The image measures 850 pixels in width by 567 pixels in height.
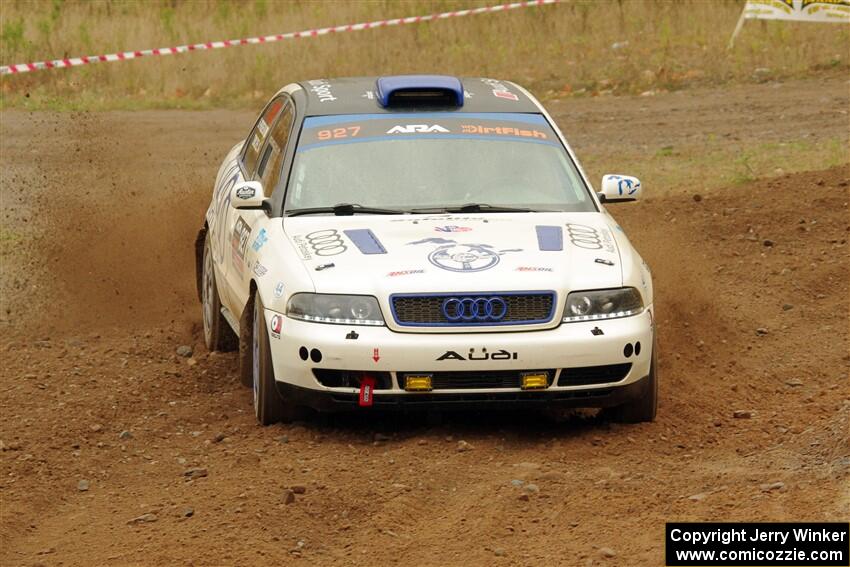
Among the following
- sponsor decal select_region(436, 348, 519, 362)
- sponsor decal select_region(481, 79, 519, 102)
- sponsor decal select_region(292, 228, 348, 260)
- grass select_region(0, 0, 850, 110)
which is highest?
sponsor decal select_region(481, 79, 519, 102)

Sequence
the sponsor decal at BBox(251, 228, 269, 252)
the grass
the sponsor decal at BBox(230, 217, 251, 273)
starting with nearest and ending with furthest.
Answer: the sponsor decal at BBox(251, 228, 269, 252) < the sponsor decal at BBox(230, 217, 251, 273) < the grass

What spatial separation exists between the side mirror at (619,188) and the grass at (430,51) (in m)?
14.3

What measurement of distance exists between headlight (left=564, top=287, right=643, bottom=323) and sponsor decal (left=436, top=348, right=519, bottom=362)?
32cm

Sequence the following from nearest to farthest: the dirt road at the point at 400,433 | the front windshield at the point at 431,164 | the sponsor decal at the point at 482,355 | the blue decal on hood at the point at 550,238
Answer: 1. the dirt road at the point at 400,433
2. the sponsor decal at the point at 482,355
3. the blue decal on hood at the point at 550,238
4. the front windshield at the point at 431,164

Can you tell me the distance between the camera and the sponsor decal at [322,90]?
30.5 feet

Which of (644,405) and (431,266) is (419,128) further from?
(644,405)

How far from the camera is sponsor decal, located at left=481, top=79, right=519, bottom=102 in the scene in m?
9.38

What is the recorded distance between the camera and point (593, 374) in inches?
296

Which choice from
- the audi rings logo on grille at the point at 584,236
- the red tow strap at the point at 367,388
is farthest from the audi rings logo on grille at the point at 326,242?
the audi rings logo on grille at the point at 584,236

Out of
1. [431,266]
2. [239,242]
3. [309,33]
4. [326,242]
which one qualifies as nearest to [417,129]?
[239,242]

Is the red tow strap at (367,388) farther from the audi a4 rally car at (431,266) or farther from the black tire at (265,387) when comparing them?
the black tire at (265,387)

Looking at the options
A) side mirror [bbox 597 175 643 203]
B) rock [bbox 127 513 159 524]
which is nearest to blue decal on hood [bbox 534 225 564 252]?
side mirror [bbox 597 175 643 203]

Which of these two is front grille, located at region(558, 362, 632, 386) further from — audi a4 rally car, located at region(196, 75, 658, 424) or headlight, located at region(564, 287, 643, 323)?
headlight, located at region(564, 287, 643, 323)

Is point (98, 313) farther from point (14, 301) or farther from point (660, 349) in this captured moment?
point (660, 349)
